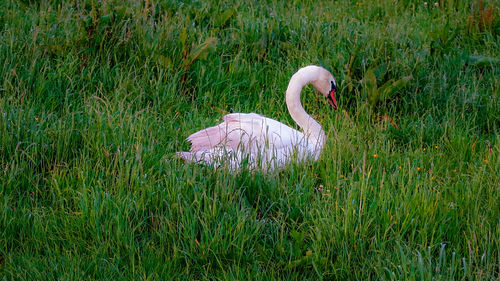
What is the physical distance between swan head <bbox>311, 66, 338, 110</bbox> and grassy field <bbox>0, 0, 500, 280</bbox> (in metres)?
0.15

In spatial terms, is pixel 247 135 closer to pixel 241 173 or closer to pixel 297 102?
pixel 297 102

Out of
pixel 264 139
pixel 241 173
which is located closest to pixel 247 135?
pixel 264 139

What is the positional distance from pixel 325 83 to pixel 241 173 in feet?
4.58

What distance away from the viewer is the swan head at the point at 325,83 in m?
4.44

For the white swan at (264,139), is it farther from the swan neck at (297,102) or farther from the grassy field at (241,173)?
the grassy field at (241,173)

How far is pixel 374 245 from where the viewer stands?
296cm

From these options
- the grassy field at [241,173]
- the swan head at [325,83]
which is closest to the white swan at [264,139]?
the swan head at [325,83]

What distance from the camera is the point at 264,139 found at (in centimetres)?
395

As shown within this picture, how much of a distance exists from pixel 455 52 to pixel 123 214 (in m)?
3.69

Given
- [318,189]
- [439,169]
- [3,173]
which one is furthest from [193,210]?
[439,169]

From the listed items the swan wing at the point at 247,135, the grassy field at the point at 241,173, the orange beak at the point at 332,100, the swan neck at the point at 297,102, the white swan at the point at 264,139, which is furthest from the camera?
the orange beak at the point at 332,100

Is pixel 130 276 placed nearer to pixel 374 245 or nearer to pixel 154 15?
pixel 374 245

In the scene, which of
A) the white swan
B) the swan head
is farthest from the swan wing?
the swan head

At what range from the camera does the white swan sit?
11.8 feet
